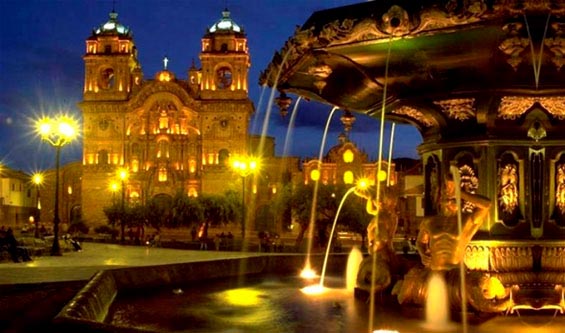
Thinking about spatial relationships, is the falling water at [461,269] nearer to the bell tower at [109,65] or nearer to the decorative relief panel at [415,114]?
the decorative relief panel at [415,114]

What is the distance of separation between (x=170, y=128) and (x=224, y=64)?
265 inches

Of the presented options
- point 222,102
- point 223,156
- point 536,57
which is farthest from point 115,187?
point 536,57

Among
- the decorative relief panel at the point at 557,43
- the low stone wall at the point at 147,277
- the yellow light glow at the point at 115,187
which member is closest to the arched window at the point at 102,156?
the yellow light glow at the point at 115,187

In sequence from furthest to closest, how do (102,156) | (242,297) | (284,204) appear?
(102,156) < (284,204) < (242,297)

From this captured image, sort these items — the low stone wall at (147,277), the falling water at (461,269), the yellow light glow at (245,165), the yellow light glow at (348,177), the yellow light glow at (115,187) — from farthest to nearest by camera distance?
the yellow light glow at (115,187) < the yellow light glow at (348,177) < the yellow light glow at (245,165) < the falling water at (461,269) < the low stone wall at (147,277)

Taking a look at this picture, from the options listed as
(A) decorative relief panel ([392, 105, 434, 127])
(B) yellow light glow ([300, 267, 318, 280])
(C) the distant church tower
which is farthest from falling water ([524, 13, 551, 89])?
(C) the distant church tower

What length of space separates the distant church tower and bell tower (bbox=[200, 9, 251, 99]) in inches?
3.1

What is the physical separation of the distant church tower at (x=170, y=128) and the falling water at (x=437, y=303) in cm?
5191

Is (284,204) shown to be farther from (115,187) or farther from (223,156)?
(115,187)

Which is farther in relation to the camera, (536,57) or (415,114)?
(415,114)

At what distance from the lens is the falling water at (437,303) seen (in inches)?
265

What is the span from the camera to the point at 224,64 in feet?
200

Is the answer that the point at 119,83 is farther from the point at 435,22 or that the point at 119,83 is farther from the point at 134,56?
the point at 435,22

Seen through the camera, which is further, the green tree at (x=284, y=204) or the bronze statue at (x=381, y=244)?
the green tree at (x=284, y=204)
